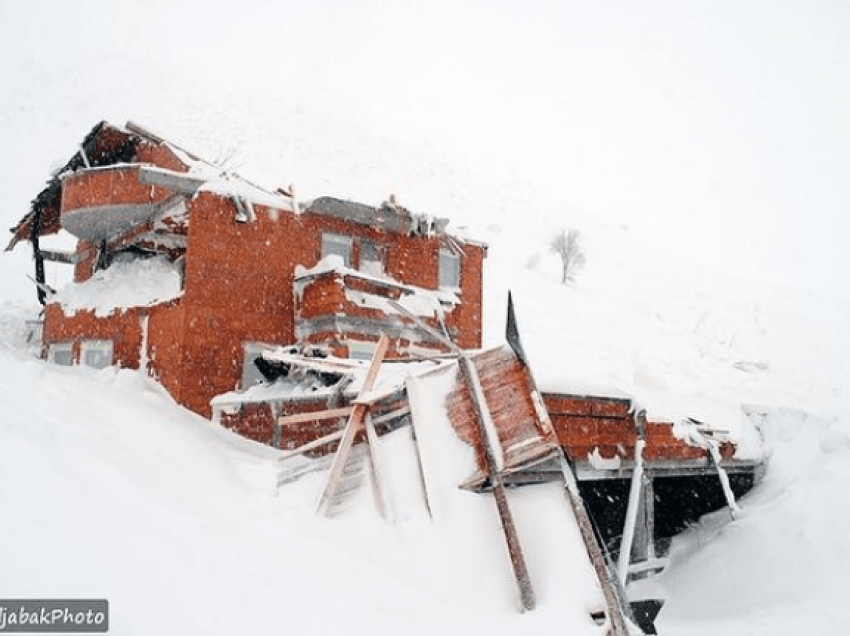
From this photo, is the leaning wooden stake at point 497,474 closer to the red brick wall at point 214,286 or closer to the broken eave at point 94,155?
the red brick wall at point 214,286

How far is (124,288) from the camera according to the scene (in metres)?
19.5

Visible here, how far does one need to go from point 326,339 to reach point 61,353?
30.3ft

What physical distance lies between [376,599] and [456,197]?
203 feet

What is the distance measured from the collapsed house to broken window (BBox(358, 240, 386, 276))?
0.06 meters

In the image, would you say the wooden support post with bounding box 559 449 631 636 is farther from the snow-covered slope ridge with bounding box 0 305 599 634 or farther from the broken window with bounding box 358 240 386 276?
the broken window with bounding box 358 240 386 276

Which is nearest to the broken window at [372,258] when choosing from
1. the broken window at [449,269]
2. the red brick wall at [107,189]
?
the broken window at [449,269]

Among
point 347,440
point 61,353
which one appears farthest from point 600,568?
point 61,353

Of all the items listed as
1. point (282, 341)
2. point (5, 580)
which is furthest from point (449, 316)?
point (5, 580)

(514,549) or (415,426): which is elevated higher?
(415,426)

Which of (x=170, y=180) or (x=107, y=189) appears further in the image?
(x=107, y=189)

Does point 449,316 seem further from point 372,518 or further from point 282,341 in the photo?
point 372,518

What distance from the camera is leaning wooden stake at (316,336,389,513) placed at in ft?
28.4

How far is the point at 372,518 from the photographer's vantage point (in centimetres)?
827

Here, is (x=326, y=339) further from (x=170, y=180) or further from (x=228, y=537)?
(x=228, y=537)
